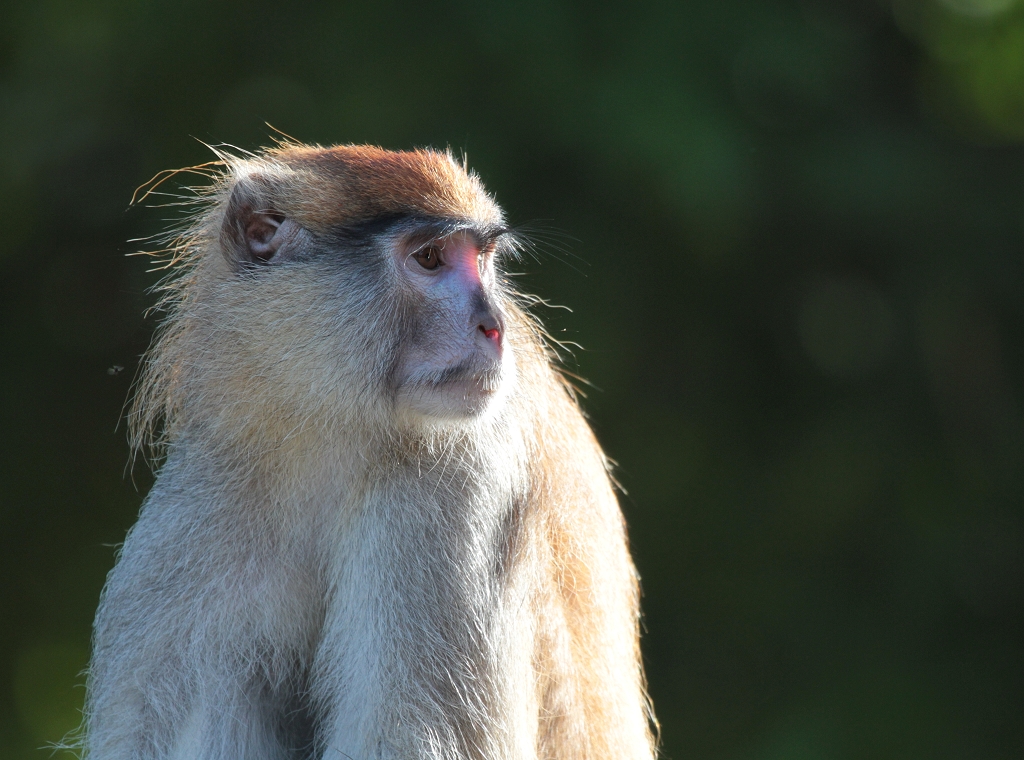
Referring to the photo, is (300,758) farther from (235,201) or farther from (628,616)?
(235,201)

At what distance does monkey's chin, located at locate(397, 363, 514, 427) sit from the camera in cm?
292

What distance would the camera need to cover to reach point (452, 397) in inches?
115

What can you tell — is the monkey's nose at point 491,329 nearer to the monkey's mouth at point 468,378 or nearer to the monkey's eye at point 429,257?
the monkey's mouth at point 468,378

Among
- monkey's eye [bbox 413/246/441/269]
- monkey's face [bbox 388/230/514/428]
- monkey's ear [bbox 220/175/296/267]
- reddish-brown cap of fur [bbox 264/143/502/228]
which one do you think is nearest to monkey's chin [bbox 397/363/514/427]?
monkey's face [bbox 388/230/514/428]

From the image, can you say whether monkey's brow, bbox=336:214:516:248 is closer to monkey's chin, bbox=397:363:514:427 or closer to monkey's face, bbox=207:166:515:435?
monkey's face, bbox=207:166:515:435

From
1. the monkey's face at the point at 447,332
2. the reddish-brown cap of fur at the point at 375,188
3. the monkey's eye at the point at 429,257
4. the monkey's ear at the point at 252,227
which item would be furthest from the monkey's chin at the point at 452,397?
the monkey's ear at the point at 252,227

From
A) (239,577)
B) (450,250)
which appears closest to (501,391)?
(450,250)

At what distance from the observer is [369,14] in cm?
510

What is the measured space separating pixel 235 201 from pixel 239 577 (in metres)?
1.14

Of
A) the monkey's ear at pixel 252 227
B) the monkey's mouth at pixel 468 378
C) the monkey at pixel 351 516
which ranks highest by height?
the monkey's ear at pixel 252 227

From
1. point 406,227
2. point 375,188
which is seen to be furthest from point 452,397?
point 375,188

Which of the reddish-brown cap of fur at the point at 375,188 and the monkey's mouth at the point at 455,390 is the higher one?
the reddish-brown cap of fur at the point at 375,188

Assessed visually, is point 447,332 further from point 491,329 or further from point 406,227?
point 406,227

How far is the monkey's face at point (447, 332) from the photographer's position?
2.94 metres
